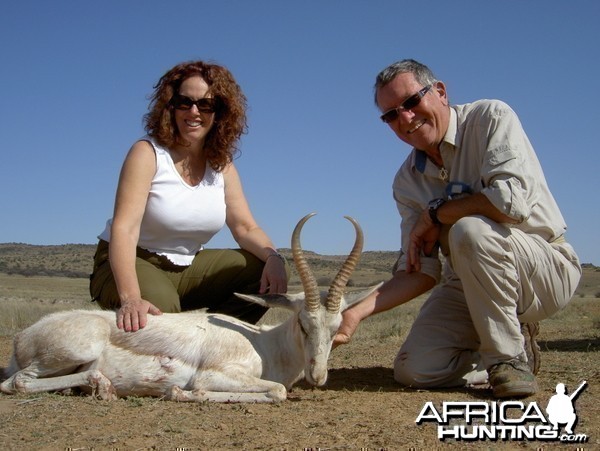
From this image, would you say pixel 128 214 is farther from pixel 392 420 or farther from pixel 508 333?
pixel 508 333

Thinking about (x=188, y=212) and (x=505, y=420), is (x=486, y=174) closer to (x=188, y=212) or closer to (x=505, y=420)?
(x=505, y=420)

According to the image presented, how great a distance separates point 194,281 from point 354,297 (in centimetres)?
177

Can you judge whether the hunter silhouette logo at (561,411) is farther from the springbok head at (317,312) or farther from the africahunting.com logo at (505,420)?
the springbok head at (317,312)

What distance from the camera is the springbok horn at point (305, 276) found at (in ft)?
19.9

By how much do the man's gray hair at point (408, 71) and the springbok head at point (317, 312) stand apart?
1.46 meters

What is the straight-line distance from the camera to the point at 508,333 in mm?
6090

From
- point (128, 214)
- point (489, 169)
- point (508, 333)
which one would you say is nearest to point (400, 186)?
point (489, 169)

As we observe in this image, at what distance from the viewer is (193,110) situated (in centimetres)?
696

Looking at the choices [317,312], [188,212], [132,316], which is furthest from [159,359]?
[188,212]

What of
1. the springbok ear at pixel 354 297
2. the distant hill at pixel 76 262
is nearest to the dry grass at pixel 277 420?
the springbok ear at pixel 354 297

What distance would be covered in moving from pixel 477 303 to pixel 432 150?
154 cm

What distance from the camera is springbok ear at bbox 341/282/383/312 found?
6650 millimetres

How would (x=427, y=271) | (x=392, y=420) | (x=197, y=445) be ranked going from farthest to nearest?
(x=427, y=271) < (x=392, y=420) < (x=197, y=445)

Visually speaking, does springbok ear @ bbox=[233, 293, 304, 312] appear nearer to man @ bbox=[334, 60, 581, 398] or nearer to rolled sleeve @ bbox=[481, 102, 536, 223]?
man @ bbox=[334, 60, 581, 398]
